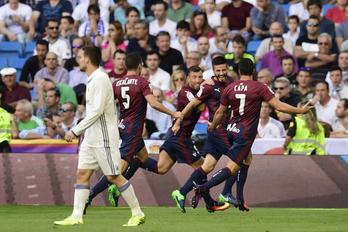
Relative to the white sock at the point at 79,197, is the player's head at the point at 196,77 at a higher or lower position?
higher

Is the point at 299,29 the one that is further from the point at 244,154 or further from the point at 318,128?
the point at 244,154

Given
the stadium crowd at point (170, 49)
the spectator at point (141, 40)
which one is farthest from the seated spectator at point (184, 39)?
the spectator at point (141, 40)

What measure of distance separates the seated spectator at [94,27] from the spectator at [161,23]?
105 cm

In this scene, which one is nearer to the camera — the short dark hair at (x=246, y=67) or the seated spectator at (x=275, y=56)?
the short dark hair at (x=246, y=67)

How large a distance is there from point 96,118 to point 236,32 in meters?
11.9

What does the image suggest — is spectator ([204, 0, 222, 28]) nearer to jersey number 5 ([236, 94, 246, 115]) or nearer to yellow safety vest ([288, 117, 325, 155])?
yellow safety vest ([288, 117, 325, 155])

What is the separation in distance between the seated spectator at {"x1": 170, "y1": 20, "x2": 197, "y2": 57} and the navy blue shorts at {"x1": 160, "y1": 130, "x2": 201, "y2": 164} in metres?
6.92

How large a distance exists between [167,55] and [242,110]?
8.25 meters

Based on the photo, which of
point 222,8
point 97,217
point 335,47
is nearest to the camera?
point 97,217

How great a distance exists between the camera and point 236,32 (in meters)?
25.2

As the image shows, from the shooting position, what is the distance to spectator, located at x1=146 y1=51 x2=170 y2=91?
23.7 meters

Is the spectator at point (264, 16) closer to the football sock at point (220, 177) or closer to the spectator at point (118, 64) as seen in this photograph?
the spectator at point (118, 64)

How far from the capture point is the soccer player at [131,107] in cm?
1689

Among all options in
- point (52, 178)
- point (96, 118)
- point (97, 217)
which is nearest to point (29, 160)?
point (52, 178)
